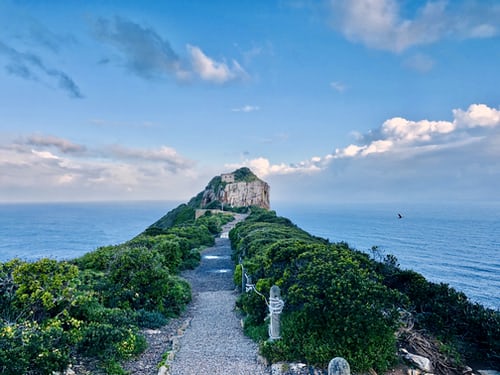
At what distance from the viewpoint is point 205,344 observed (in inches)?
350

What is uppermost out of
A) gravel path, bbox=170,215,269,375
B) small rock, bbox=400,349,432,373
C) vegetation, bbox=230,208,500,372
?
vegetation, bbox=230,208,500,372

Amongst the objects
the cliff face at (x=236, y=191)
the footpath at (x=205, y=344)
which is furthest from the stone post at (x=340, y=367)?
the cliff face at (x=236, y=191)

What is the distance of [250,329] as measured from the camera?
9.56 meters

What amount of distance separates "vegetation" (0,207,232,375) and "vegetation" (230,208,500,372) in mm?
3244

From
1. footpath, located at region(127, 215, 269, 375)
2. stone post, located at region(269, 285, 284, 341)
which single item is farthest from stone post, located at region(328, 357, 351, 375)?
stone post, located at region(269, 285, 284, 341)

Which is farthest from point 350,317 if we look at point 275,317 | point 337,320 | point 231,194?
point 231,194

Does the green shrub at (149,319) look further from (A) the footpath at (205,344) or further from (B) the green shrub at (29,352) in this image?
(B) the green shrub at (29,352)

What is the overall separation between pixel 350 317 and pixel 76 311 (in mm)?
6871

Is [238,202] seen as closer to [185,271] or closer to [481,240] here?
[481,240]

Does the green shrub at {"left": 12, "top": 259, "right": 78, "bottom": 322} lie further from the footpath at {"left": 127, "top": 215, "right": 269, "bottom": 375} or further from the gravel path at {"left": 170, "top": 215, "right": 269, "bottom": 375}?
the gravel path at {"left": 170, "top": 215, "right": 269, "bottom": 375}

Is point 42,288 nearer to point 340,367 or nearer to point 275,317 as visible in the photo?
point 275,317

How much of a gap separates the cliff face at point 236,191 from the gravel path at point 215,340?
2344 inches

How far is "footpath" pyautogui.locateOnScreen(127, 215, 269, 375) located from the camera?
24.1 feet

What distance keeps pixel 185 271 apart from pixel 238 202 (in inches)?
2257
